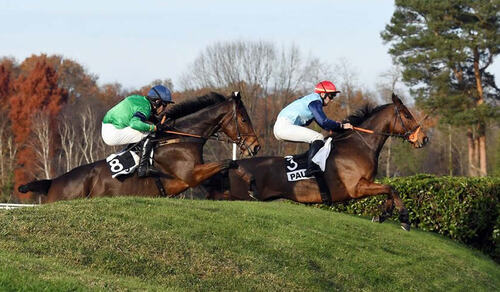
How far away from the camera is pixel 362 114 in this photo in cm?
1317

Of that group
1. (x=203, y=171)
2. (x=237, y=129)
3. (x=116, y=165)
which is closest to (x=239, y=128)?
(x=237, y=129)

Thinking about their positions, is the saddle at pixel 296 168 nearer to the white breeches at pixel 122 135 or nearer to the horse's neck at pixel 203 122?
the horse's neck at pixel 203 122

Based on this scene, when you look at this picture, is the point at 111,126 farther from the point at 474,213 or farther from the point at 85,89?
the point at 85,89

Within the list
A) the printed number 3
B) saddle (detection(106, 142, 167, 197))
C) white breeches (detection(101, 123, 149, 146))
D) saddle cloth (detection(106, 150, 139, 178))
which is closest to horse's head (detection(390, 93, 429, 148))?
saddle (detection(106, 142, 167, 197))

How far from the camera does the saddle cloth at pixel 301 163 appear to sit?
12.2 metres

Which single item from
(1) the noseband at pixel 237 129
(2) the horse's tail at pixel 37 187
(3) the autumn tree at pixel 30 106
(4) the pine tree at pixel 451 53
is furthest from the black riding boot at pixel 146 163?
(3) the autumn tree at pixel 30 106

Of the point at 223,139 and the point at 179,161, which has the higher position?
the point at 223,139

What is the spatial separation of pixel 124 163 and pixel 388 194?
431 centimetres

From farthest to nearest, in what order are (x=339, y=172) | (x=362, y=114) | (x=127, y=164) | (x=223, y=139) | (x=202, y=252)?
(x=362, y=114)
(x=339, y=172)
(x=223, y=139)
(x=127, y=164)
(x=202, y=252)

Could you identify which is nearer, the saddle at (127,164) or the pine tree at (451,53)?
the saddle at (127,164)

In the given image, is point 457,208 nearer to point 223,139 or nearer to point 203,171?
point 223,139

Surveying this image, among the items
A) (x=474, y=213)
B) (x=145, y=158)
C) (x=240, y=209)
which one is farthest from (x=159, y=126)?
(x=474, y=213)

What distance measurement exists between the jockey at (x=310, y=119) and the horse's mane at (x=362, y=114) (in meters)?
0.57

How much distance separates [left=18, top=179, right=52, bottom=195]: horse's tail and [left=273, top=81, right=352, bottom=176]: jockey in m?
4.01
